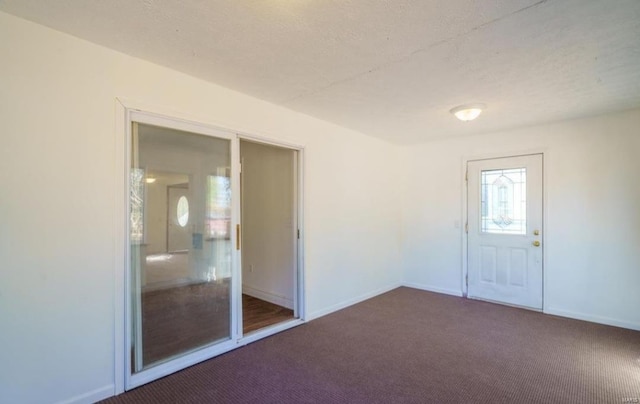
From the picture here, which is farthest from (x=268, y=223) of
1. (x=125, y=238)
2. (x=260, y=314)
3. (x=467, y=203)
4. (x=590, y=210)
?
(x=590, y=210)

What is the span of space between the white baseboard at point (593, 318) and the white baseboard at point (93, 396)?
494 centimetres

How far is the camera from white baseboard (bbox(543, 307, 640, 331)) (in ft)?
12.4

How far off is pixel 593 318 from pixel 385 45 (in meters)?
4.22

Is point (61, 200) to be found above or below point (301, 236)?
above

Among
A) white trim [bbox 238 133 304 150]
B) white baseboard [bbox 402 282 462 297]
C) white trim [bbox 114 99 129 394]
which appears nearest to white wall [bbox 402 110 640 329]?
white baseboard [bbox 402 282 462 297]

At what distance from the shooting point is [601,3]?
1858 mm

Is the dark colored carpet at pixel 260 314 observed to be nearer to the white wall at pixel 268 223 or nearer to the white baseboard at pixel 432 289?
the white wall at pixel 268 223

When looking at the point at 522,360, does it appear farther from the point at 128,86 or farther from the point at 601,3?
the point at 128,86

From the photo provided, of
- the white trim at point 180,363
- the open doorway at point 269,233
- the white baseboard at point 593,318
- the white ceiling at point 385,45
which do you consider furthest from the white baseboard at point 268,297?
the white baseboard at point 593,318

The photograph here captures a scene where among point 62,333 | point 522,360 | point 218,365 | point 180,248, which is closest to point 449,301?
point 522,360

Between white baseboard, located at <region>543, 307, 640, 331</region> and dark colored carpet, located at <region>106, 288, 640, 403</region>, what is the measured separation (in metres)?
0.13

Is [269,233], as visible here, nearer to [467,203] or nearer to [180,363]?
[180,363]

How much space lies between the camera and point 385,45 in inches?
91.5

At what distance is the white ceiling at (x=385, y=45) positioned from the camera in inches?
75.4
